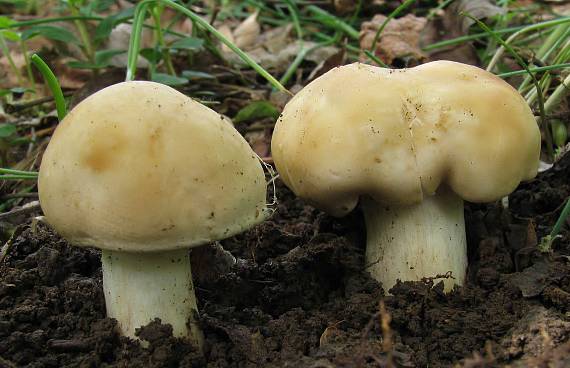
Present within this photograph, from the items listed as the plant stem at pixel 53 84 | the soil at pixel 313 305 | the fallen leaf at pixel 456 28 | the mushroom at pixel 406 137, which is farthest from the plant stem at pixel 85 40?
the fallen leaf at pixel 456 28

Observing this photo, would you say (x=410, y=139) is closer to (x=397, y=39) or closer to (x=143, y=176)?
(x=143, y=176)

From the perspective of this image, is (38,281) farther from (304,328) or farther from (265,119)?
(265,119)

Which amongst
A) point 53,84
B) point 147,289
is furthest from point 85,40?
point 147,289

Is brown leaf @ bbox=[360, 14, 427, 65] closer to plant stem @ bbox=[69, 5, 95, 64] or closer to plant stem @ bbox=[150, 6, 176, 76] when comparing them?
plant stem @ bbox=[150, 6, 176, 76]

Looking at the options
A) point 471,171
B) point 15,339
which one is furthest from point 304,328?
point 15,339

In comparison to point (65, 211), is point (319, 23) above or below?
below
